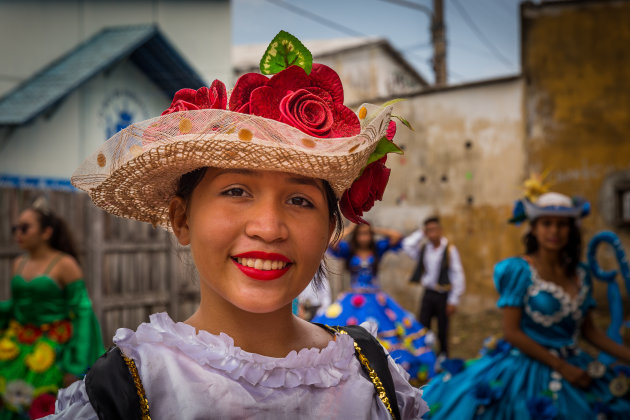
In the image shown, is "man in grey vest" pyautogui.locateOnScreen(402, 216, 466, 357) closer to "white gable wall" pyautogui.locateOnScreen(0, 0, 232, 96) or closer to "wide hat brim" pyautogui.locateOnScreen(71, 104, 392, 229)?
"white gable wall" pyautogui.locateOnScreen(0, 0, 232, 96)

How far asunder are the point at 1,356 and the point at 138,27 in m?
7.72

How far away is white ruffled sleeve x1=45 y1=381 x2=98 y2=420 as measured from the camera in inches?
51.1

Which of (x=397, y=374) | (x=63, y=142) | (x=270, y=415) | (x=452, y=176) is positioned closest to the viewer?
(x=270, y=415)

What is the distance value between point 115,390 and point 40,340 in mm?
3532

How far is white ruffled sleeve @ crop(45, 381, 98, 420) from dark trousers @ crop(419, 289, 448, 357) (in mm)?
6794

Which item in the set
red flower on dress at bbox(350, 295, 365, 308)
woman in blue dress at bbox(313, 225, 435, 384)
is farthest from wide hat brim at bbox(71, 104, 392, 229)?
red flower on dress at bbox(350, 295, 365, 308)

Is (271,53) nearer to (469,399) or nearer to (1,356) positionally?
(469,399)

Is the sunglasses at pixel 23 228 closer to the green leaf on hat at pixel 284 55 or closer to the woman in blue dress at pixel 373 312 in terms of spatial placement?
the woman in blue dress at pixel 373 312

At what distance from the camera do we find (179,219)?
1.65 metres

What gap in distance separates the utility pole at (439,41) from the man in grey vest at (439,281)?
8.61m

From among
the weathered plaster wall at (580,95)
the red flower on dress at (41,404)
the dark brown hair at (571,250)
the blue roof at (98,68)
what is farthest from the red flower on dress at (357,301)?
the weathered plaster wall at (580,95)

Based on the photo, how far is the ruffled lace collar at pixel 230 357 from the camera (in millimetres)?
1448

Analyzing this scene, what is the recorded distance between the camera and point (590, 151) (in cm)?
1047

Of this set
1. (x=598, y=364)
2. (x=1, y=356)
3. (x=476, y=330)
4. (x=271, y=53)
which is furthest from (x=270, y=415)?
(x=476, y=330)
